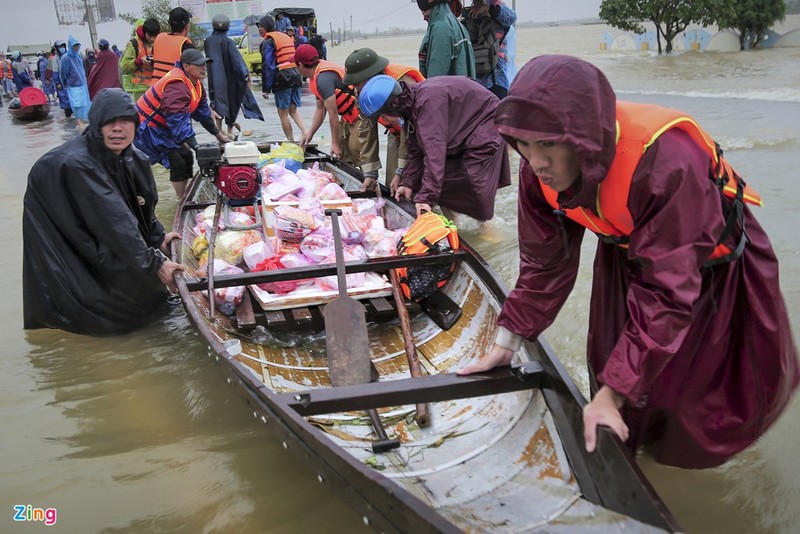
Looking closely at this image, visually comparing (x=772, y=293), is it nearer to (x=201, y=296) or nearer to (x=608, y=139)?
(x=608, y=139)

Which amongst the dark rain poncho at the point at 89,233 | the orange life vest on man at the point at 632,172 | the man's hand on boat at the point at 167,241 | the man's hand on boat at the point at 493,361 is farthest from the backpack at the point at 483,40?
the orange life vest on man at the point at 632,172

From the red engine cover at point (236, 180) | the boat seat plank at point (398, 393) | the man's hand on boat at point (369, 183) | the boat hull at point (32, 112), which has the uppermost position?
the boat hull at point (32, 112)

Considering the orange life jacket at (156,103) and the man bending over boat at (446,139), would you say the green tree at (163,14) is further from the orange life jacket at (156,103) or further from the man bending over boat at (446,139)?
the man bending over boat at (446,139)

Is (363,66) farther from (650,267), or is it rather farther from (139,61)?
(139,61)

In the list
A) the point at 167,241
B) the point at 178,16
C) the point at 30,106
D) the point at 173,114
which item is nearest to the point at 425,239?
the point at 167,241

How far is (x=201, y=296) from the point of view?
3.97 m

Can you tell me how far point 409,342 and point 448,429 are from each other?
60cm

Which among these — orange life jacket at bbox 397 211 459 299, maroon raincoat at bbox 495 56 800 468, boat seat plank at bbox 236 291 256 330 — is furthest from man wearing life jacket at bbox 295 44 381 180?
maroon raincoat at bbox 495 56 800 468

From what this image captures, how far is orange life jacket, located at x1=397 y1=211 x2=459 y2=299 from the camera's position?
156 inches

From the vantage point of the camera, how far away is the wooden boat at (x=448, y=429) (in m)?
2.06

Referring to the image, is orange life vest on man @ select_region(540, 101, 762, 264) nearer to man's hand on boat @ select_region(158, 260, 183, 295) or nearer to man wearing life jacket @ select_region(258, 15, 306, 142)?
man's hand on boat @ select_region(158, 260, 183, 295)

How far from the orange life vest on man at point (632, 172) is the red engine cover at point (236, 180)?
3480 mm

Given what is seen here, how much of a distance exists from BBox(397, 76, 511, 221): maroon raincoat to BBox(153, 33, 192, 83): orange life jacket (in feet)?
15.1

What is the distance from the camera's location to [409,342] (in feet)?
11.2
